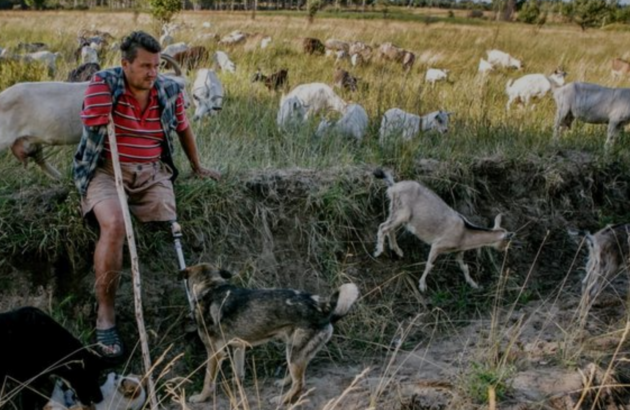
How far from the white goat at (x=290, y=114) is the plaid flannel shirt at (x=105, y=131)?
281 centimetres

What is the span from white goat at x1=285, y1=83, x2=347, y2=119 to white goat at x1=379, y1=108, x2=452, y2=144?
100 centimetres

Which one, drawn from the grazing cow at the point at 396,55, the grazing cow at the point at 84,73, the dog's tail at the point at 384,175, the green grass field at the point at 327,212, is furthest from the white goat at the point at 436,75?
the dog's tail at the point at 384,175

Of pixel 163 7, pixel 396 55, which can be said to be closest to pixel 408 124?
pixel 163 7

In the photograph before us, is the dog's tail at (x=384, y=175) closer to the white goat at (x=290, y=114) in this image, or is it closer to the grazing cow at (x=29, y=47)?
the white goat at (x=290, y=114)

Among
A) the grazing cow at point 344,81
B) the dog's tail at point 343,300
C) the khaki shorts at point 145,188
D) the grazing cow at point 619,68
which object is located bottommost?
the grazing cow at point 619,68

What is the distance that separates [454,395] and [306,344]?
0.93 metres

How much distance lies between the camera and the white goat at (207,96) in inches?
311

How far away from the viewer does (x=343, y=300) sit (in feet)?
13.1

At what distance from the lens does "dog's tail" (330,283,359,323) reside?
3.98 meters

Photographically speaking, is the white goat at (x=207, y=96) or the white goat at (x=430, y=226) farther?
the white goat at (x=207, y=96)


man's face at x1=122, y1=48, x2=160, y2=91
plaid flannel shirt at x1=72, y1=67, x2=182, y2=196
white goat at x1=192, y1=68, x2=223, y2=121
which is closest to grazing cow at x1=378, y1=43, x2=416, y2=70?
white goat at x1=192, y1=68, x2=223, y2=121

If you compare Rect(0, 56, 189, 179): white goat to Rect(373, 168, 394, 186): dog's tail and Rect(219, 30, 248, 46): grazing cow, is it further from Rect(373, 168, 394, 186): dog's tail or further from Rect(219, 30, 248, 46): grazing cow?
Rect(219, 30, 248, 46): grazing cow

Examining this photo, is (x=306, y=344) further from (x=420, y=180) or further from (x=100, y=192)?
(x=420, y=180)

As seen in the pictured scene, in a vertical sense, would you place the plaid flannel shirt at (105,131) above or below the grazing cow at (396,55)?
above
